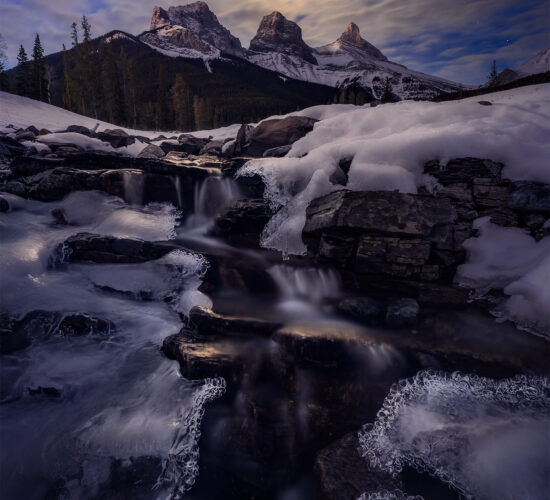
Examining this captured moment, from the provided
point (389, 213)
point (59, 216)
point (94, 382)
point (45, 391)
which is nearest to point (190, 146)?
point (59, 216)

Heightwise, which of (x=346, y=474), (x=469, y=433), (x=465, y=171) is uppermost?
(x=465, y=171)

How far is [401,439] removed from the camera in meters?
3.92

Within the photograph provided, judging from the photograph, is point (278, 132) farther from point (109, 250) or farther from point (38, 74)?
point (38, 74)

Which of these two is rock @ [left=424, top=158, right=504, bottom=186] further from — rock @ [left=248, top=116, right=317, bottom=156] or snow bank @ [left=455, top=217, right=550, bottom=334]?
rock @ [left=248, top=116, right=317, bottom=156]

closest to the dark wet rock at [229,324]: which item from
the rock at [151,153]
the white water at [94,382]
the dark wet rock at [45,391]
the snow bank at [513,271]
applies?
the white water at [94,382]

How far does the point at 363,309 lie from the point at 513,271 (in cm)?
307

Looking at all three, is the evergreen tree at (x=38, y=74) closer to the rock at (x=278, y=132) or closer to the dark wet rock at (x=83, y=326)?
the rock at (x=278, y=132)

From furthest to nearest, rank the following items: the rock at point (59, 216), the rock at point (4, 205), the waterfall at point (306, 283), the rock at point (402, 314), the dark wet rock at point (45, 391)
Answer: the rock at point (59, 216)
the rock at point (4, 205)
the waterfall at point (306, 283)
the rock at point (402, 314)
the dark wet rock at point (45, 391)

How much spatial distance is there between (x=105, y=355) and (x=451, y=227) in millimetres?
7599

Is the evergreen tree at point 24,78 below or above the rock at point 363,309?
above

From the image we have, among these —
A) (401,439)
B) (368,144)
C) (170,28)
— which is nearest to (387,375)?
(401,439)

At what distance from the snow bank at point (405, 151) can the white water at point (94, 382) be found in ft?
10.5

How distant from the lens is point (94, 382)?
16.2 ft

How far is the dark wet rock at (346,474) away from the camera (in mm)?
3537
